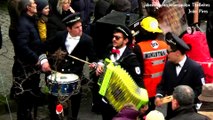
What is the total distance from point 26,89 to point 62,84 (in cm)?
109

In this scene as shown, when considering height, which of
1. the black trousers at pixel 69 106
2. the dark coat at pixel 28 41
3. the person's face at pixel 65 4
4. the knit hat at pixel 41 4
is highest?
the knit hat at pixel 41 4

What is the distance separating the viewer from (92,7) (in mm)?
11422

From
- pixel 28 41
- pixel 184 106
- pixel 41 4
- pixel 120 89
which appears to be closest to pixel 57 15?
pixel 41 4

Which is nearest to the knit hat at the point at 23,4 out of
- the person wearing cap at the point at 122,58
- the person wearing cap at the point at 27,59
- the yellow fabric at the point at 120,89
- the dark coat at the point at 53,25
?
the person wearing cap at the point at 27,59

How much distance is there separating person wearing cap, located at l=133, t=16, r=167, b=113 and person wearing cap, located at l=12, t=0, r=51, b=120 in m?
1.54

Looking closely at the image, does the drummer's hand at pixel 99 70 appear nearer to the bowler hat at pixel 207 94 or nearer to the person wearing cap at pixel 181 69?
the person wearing cap at pixel 181 69

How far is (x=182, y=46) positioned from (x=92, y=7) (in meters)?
4.13

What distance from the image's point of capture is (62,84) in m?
8.14

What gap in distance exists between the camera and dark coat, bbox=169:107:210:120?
643 centimetres

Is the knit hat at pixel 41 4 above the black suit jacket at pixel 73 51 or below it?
above

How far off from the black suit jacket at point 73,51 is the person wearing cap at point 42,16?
572mm

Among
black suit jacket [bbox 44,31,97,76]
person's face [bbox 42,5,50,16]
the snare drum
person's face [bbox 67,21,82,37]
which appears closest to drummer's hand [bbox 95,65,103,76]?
the snare drum

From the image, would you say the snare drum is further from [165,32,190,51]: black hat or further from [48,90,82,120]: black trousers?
[165,32,190,51]: black hat

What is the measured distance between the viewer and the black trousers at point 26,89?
353 inches
